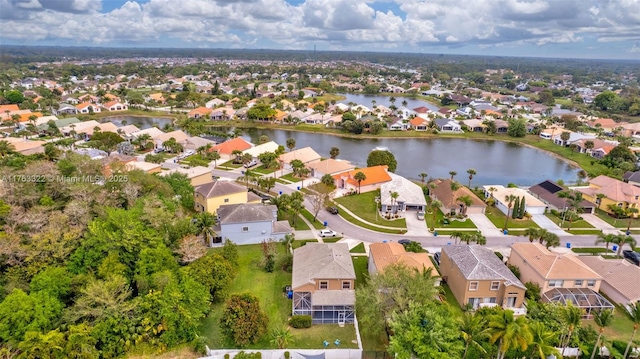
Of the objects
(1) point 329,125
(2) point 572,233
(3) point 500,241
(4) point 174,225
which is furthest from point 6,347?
(1) point 329,125

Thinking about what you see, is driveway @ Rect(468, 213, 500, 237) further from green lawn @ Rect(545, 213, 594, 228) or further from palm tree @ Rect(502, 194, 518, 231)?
green lawn @ Rect(545, 213, 594, 228)

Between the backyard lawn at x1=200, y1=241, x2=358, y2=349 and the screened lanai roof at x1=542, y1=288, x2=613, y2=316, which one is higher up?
the screened lanai roof at x1=542, y1=288, x2=613, y2=316

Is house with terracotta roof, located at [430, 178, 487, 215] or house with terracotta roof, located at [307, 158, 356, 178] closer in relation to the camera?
house with terracotta roof, located at [430, 178, 487, 215]

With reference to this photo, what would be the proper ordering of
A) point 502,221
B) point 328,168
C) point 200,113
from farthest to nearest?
point 200,113, point 328,168, point 502,221

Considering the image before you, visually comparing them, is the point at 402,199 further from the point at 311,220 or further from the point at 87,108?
the point at 87,108

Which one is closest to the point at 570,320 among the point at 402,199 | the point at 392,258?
the point at 392,258

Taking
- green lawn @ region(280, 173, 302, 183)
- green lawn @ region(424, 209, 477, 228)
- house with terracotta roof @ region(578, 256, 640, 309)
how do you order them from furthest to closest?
green lawn @ region(280, 173, 302, 183) < green lawn @ region(424, 209, 477, 228) < house with terracotta roof @ region(578, 256, 640, 309)

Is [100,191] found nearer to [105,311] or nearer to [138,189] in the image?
[138,189]

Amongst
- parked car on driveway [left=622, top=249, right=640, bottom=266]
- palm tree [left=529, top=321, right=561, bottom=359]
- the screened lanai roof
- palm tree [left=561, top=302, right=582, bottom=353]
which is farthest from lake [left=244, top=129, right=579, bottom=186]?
palm tree [left=529, top=321, right=561, bottom=359]

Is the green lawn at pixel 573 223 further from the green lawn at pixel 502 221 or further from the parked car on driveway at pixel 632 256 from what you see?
the parked car on driveway at pixel 632 256
